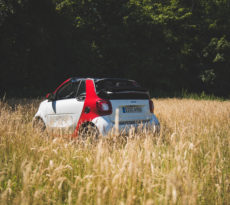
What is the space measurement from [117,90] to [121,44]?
2202cm

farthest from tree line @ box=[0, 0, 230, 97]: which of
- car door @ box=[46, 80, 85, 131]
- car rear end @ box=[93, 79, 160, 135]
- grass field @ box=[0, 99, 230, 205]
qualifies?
grass field @ box=[0, 99, 230, 205]

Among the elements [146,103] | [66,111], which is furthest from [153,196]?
[66,111]

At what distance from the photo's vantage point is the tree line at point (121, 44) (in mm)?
18578

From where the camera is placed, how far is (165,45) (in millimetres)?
27328

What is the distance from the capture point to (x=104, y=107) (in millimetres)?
4219

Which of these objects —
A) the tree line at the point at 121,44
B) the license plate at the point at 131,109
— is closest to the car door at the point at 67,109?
the license plate at the point at 131,109

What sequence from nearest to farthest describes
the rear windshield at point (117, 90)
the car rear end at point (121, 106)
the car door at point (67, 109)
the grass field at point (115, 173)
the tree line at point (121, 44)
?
the grass field at point (115, 173), the car rear end at point (121, 106), the rear windshield at point (117, 90), the car door at point (67, 109), the tree line at point (121, 44)

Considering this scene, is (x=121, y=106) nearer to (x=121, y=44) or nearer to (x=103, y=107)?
(x=103, y=107)

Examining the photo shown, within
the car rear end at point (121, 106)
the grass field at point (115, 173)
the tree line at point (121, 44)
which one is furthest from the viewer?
the tree line at point (121, 44)

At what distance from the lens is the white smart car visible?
420cm

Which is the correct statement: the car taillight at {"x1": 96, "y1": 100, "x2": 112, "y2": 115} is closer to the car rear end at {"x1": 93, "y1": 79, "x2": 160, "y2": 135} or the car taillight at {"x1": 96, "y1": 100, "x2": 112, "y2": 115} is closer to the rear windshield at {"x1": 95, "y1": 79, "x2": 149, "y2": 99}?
the car rear end at {"x1": 93, "y1": 79, "x2": 160, "y2": 135}

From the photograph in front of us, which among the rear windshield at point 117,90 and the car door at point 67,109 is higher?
→ the rear windshield at point 117,90

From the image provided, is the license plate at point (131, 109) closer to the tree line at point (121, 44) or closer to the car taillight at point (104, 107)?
the car taillight at point (104, 107)

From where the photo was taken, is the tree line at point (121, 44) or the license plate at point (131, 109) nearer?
the license plate at point (131, 109)
